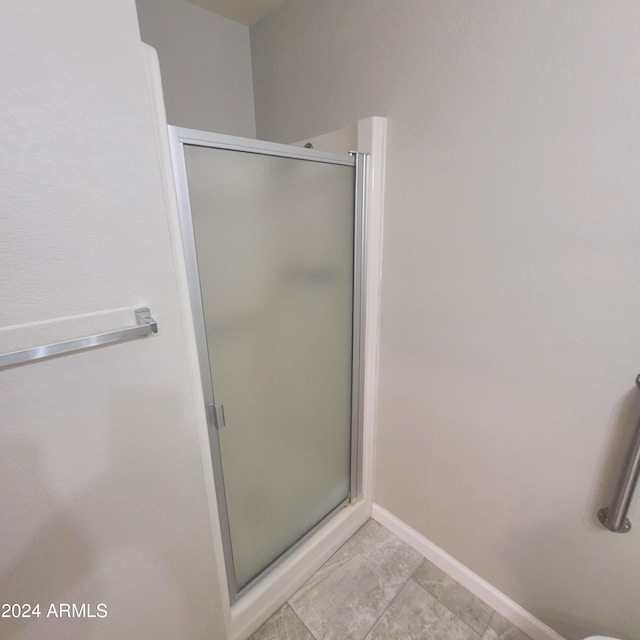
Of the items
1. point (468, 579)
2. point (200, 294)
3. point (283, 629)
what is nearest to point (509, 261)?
point (200, 294)

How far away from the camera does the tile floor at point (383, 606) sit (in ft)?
3.73

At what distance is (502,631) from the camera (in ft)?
3.68

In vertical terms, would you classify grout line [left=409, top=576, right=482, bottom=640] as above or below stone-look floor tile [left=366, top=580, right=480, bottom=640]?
above

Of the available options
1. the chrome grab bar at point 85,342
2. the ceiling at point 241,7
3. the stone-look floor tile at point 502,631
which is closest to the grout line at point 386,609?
the stone-look floor tile at point 502,631

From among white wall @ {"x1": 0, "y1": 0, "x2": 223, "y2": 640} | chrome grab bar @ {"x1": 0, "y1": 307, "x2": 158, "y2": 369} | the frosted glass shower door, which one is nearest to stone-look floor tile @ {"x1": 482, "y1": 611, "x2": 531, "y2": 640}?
the frosted glass shower door

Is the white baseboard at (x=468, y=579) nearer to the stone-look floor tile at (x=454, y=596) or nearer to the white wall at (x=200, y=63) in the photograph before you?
the stone-look floor tile at (x=454, y=596)

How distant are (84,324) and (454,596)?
162 centimetres

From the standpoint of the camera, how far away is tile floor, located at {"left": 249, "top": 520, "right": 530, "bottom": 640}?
1.14 meters

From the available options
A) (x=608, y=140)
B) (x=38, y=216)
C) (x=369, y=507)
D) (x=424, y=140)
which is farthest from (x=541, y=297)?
(x=369, y=507)

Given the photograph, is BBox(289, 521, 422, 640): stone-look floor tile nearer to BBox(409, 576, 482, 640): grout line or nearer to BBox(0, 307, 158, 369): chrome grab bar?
BBox(409, 576, 482, 640): grout line

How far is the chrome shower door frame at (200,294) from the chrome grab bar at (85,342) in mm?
155

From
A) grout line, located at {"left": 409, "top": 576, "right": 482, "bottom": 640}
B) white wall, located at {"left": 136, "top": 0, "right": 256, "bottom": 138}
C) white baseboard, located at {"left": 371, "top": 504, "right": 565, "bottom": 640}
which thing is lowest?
grout line, located at {"left": 409, "top": 576, "right": 482, "bottom": 640}

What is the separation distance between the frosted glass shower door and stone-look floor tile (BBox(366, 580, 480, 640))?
42 cm

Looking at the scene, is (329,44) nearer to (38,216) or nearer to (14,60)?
(14,60)
